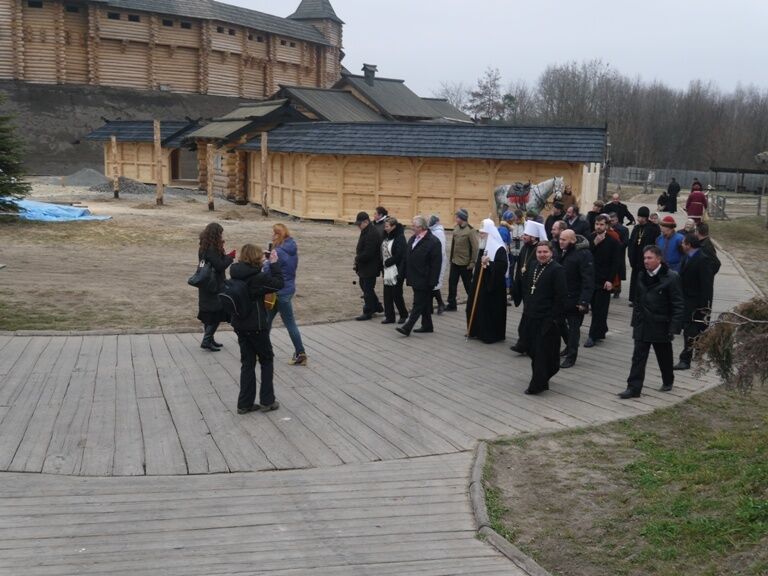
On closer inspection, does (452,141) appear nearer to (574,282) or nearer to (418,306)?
(418,306)

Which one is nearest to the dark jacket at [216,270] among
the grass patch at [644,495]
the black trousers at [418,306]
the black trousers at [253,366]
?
the black trousers at [253,366]

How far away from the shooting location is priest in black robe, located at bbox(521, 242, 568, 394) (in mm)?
9039

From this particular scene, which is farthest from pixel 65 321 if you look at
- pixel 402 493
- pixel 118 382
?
pixel 402 493

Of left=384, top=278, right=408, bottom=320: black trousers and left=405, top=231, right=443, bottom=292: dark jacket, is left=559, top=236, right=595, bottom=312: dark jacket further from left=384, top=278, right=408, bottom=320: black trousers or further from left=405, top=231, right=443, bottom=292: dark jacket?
left=384, top=278, right=408, bottom=320: black trousers

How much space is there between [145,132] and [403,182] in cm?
2070

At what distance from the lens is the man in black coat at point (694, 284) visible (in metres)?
10.3

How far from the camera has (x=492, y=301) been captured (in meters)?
11.8

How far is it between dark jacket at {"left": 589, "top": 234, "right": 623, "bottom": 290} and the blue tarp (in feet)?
64.5

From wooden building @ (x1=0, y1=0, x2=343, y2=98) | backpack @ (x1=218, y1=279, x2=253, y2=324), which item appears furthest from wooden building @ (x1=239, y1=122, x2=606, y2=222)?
wooden building @ (x1=0, y1=0, x2=343, y2=98)

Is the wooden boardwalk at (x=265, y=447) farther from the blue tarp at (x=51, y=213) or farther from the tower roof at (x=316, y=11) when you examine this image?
the tower roof at (x=316, y=11)

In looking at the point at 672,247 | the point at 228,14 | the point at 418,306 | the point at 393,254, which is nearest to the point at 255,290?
the point at 418,306

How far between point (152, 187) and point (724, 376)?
3781 cm

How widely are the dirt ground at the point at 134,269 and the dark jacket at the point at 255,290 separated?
430 cm

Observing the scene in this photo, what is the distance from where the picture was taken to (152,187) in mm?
40125
